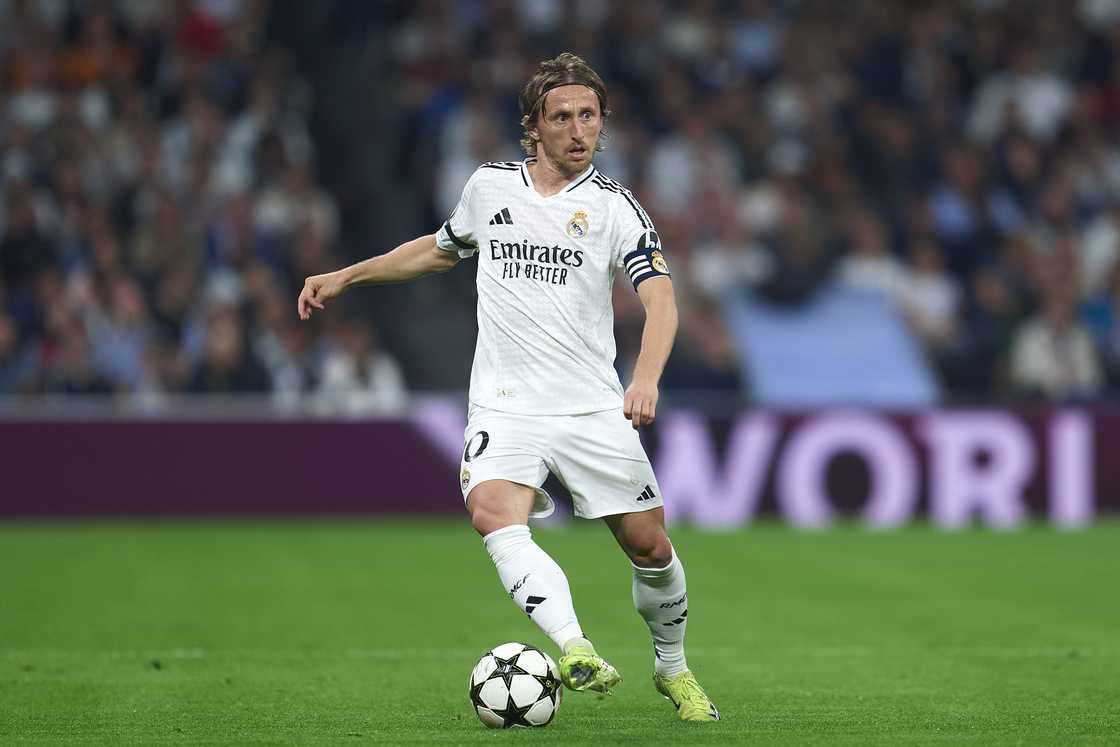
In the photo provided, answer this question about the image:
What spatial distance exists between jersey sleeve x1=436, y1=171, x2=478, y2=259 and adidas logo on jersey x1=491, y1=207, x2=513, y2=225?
0.11m

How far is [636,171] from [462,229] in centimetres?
1215

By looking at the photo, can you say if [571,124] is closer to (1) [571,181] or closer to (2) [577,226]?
(1) [571,181]

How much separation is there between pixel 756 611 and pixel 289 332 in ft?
23.3

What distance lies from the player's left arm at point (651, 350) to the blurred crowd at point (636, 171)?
10.1m

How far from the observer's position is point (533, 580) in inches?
248

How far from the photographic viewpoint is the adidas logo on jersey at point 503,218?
21.8 ft

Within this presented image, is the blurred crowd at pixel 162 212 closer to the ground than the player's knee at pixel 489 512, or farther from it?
farther from it

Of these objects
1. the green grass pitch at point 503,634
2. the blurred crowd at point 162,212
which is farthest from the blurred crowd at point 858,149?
the green grass pitch at point 503,634

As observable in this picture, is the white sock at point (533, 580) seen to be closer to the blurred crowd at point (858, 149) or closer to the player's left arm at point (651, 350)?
the player's left arm at point (651, 350)

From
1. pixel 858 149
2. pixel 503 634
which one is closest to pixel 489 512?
pixel 503 634

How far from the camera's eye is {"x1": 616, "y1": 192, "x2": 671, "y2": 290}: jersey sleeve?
21.3ft

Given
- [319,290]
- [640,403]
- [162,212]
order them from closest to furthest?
[640,403]
[319,290]
[162,212]

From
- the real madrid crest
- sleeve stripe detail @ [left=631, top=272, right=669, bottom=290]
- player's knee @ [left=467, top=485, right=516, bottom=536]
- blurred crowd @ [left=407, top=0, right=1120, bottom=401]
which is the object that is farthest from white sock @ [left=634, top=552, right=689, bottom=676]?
blurred crowd @ [left=407, top=0, right=1120, bottom=401]

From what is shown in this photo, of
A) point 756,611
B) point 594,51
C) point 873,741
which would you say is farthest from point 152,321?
point 873,741
